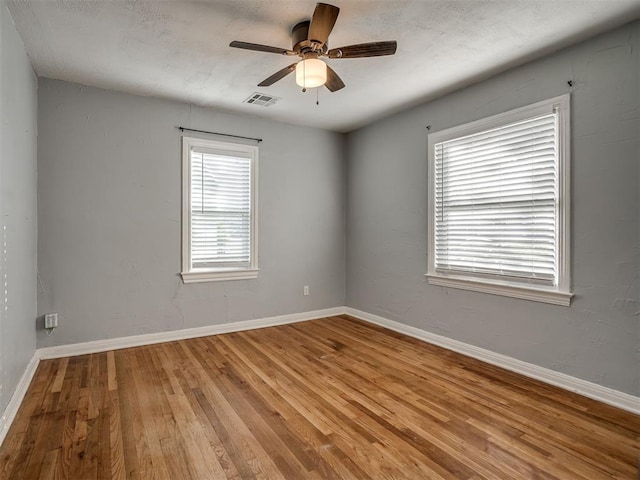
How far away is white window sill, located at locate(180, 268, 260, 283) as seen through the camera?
163 inches

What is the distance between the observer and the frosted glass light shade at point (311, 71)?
2502 mm

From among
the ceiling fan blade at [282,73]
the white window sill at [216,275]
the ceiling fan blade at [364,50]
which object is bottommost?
the white window sill at [216,275]

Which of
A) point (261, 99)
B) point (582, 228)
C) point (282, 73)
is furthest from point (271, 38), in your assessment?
point (582, 228)

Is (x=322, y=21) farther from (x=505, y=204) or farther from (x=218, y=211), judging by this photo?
(x=218, y=211)

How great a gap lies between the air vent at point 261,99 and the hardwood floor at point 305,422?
2.72 metres

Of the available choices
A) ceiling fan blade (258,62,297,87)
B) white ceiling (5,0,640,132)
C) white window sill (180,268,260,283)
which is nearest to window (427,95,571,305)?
white ceiling (5,0,640,132)

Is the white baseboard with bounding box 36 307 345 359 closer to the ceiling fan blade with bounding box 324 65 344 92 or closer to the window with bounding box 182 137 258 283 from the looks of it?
the window with bounding box 182 137 258 283

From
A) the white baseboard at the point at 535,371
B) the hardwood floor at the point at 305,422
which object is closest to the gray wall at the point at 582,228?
the white baseboard at the point at 535,371

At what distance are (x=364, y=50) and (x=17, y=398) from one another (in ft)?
11.1

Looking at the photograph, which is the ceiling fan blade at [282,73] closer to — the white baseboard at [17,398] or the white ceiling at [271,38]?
the white ceiling at [271,38]

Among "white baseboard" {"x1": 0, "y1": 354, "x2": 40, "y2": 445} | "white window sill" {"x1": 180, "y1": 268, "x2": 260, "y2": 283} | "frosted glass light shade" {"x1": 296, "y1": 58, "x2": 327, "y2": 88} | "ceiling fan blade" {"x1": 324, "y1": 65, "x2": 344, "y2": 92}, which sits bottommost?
"white baseboard" {"x1": 0, "y1": 354, "x2": 40, "y2": 445}

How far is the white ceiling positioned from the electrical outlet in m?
2.27

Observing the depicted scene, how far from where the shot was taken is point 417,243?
4.20 meters

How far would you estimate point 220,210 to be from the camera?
4.38m
